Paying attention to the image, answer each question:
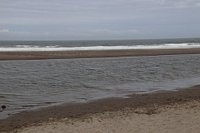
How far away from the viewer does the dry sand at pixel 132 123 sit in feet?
27.2

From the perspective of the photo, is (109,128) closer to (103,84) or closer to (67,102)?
(67,102)

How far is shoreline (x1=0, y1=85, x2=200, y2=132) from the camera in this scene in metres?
9.82

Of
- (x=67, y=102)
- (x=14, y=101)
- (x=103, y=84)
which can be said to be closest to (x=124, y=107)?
(x=67, y=102)

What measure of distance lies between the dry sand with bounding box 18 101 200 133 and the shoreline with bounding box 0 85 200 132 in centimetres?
44

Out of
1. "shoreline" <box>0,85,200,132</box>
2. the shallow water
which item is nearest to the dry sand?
"shoreline" <box>0,85,200,132</box>

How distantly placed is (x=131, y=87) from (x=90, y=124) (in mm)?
8107

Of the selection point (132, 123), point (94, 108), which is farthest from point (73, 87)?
point (132, 123)

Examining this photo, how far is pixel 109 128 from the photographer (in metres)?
8.48

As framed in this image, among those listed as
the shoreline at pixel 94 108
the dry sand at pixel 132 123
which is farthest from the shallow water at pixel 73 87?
the dry sand at pixel 132 123

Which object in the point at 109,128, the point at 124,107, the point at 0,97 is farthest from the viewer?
the point at 0,97

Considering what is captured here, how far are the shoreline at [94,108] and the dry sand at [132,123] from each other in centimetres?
44

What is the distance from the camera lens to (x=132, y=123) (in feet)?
29.1

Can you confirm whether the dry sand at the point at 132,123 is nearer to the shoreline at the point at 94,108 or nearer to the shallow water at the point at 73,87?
the shoreline at the point at 94,108

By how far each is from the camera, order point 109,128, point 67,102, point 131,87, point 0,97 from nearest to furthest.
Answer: point 109,128, point 67,102, point 0,97, point 131,87
